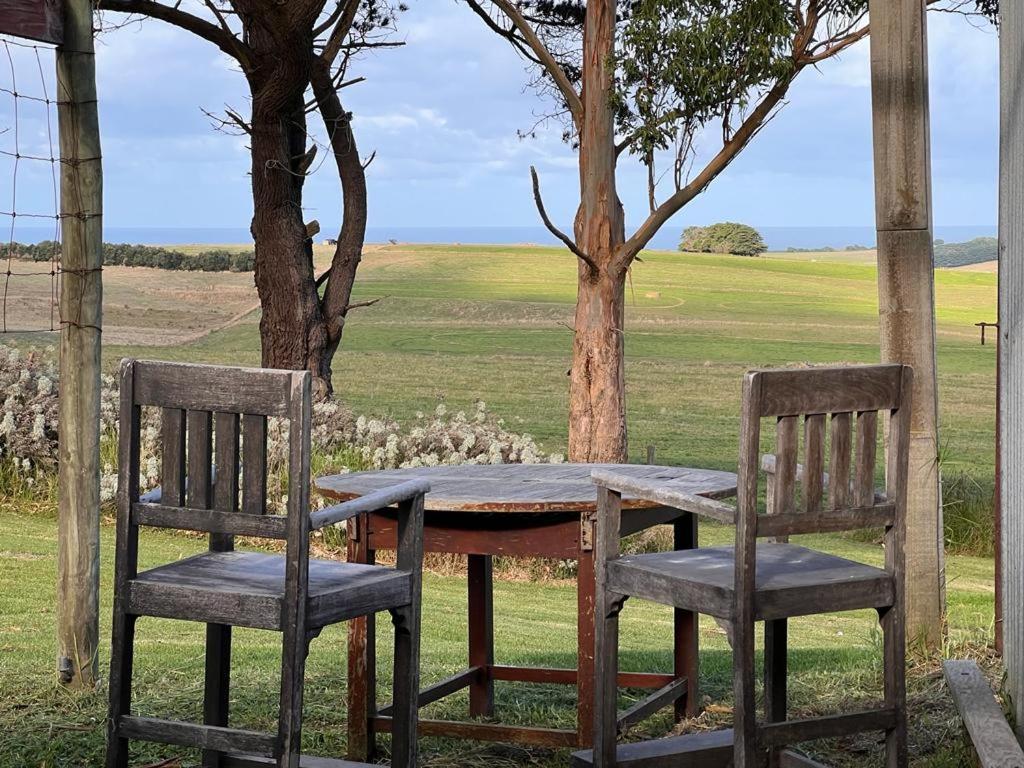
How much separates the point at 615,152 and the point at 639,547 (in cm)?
377

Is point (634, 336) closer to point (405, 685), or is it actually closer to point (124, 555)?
point (405, 685)

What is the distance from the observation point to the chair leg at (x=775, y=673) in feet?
14.0

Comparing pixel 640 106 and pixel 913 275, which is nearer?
pixel 913 275

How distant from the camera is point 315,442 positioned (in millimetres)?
11344

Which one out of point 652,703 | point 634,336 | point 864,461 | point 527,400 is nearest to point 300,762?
point 652,703

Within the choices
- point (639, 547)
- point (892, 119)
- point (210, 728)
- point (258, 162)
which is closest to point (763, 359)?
point (258, 162)

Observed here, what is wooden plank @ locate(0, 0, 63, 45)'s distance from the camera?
480 cm

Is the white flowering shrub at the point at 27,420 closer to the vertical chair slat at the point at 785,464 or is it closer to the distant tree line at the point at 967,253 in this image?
the vertical chair slat at the point at 785,464

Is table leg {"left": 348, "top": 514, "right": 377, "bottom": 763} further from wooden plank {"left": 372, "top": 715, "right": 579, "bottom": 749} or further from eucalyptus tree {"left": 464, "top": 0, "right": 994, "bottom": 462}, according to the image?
eucalyptus tree {"left": 464, "top": 0, "right": 994, "bottom": 462}

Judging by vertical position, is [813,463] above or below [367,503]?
above

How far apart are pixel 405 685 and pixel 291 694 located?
0.56 m

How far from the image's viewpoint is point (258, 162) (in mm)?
13734

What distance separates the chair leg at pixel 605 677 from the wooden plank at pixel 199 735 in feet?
3.41

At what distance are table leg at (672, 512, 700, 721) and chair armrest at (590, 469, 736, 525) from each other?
1118 millimetres
